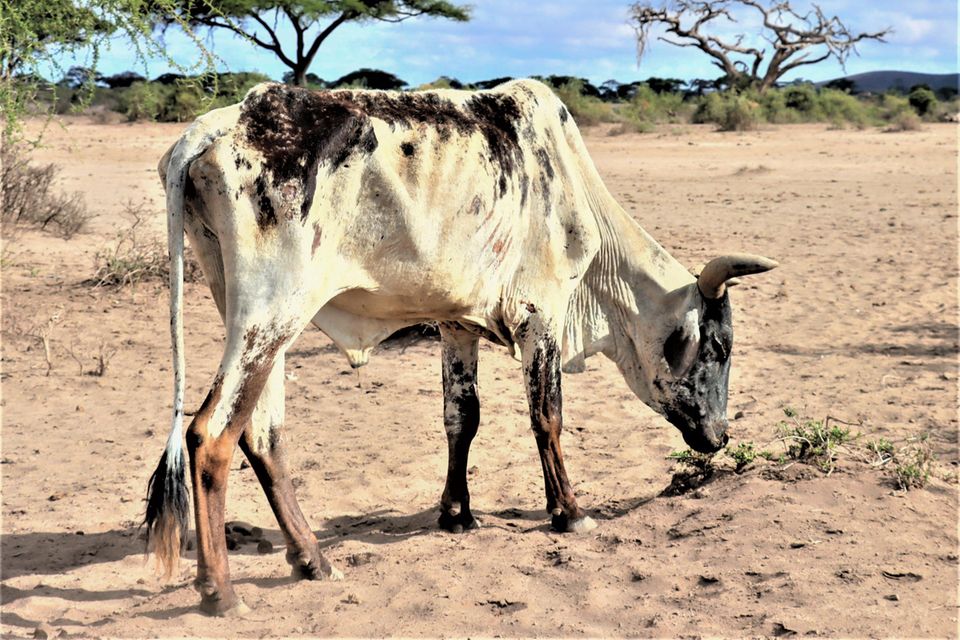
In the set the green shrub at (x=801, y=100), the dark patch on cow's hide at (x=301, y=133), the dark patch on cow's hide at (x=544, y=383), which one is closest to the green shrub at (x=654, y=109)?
the green shrub at (x=801, y=100)

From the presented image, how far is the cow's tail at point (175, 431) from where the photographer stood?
14.5ft

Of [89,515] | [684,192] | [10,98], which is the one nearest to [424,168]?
[89,515]

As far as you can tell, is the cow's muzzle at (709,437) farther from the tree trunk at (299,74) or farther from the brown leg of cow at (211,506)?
the tree trunk at (299,74)

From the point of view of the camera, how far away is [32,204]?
1202 centimetres

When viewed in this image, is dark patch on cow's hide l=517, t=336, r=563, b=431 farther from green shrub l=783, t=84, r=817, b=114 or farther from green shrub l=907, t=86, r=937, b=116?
green shrub l=907, t=86, r=937, b=116

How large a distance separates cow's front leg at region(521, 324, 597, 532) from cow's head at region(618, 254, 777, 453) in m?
0.57

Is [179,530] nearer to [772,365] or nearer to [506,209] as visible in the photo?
[506,209]

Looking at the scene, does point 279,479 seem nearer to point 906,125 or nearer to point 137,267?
point 137,267

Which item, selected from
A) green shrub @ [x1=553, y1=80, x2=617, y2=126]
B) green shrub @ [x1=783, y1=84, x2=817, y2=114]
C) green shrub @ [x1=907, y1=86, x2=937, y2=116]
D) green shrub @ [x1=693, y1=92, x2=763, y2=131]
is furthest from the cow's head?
green shrub @ [x1=907, y1=86, x2=937, y2=116]

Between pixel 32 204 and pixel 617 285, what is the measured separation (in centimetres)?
836

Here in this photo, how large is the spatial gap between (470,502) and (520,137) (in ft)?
6.51

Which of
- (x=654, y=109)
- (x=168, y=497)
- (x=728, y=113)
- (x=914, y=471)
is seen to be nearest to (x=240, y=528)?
(x=168, y=497)

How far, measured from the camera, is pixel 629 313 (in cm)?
576

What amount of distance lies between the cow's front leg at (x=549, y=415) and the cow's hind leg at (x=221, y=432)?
1372 millimetres
